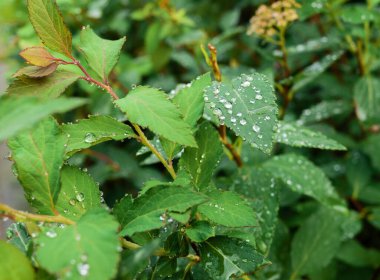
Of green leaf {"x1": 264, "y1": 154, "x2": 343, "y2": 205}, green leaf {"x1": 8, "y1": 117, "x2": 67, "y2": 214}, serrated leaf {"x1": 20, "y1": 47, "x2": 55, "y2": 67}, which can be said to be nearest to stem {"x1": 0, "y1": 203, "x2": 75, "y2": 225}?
green leaf {"x1": 8, "y1": 117, "x2": 67, "y2": 214}

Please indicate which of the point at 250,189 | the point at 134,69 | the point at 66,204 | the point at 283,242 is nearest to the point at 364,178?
the point at 283,242

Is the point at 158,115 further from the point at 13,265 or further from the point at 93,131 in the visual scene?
the point at 13,265

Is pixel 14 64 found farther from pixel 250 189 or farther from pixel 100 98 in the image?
pixel 250 189

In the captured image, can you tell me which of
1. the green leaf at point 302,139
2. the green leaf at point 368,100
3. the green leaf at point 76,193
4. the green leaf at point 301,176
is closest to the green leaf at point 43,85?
→ the green leaf at point 76,193

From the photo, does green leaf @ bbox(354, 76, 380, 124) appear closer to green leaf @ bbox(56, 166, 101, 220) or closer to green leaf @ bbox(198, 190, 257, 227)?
green leaf @ bbox(198, 190, 257, 227)

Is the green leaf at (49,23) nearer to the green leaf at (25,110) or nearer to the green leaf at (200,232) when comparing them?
the green leaf at (25,110)

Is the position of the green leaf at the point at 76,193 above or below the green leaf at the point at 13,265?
below

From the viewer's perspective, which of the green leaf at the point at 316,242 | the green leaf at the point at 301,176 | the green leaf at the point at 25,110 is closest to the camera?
the green leaf at the point at 25,110

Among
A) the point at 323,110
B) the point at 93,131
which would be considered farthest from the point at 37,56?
the point at 323,110
